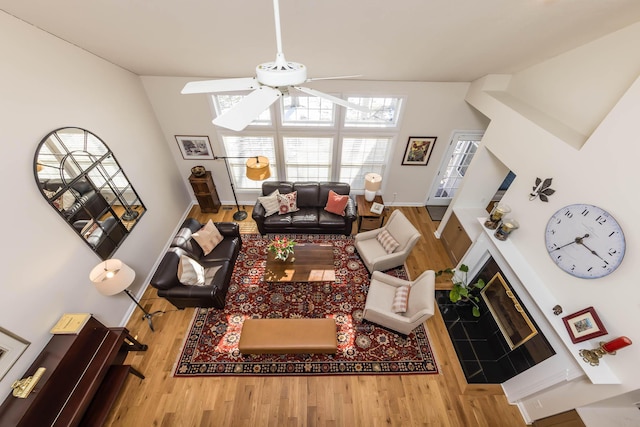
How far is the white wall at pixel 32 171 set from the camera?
8.13 ft

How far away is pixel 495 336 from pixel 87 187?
6198mm

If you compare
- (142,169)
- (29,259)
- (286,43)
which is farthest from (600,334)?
(142,169)

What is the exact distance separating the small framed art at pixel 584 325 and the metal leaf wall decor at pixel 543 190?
1260mm

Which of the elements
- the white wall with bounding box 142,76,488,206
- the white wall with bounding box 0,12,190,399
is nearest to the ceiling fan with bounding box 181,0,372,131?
the white wall with bounding box 0,12,190,399

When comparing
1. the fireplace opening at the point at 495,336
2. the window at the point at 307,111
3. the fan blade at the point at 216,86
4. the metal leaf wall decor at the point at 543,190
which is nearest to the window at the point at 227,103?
the window at the point at 307,111

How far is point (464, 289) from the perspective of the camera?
12.6 ft

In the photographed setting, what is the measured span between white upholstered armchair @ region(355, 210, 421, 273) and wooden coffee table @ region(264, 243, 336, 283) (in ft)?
2.22

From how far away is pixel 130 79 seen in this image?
428 centimetres

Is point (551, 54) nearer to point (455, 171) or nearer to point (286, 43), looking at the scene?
point (455, 171)

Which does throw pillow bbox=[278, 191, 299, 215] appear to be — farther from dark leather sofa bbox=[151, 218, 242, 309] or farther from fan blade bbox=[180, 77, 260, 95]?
fan blade bbox=[180, 77, 260, 95]

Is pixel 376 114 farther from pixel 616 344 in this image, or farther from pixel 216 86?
pixel 616 344

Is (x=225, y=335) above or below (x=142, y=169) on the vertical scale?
below

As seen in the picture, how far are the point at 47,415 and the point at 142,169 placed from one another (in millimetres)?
3531

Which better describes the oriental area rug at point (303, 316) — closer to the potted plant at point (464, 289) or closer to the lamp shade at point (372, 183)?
the potted plant at point (464, 289)
